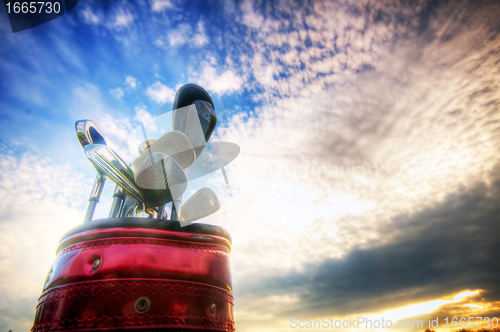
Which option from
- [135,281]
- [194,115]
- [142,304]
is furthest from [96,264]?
[194,115]

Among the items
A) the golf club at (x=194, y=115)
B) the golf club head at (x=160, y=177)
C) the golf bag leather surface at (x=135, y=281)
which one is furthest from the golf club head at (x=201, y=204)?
the golf club at (x=194, y=115)

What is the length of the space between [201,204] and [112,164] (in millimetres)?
968

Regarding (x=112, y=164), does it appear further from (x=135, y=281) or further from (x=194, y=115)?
(x=194, y=115)

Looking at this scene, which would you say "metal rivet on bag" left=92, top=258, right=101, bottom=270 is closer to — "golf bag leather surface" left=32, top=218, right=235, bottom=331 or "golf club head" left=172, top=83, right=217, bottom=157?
"golf bag leather surface" left=32, top=218, right=235, bottom=331

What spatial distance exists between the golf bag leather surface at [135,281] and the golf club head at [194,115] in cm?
138

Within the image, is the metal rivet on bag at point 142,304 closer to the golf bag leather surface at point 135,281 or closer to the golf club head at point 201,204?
the golf bag leather surface at point 135,281

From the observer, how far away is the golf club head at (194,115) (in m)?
3.25

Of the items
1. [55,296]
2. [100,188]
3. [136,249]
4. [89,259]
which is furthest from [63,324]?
[100,188]

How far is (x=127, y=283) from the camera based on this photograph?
1.83 metres

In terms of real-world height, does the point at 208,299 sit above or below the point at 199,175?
below

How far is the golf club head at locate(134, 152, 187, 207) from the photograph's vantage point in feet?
7.48

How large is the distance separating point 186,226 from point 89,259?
2.58 feet

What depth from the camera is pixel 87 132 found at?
8.56 ft

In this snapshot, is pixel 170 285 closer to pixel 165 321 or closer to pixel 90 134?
pixel 165 321
